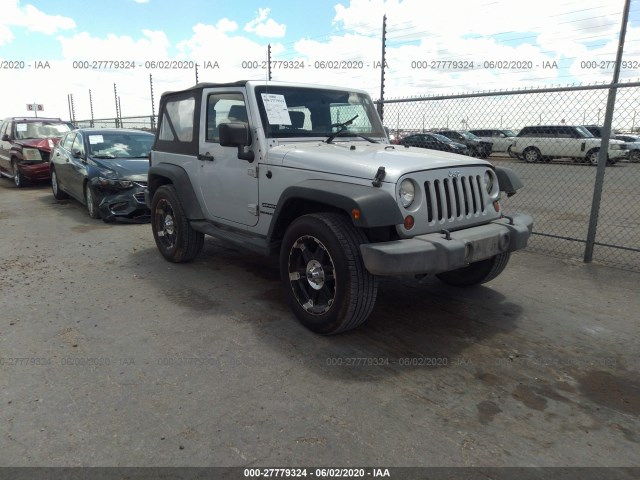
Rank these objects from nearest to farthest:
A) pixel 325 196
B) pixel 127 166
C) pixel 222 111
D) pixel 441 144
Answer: pixel 325 196 < pixel 222 111 < pixel 127 166 < pixel 441 144

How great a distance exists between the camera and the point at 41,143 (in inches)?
455

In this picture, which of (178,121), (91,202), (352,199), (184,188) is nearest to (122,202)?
(91,202)

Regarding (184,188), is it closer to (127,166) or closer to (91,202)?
(127,166)

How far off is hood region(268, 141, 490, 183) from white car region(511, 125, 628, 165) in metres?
7.56

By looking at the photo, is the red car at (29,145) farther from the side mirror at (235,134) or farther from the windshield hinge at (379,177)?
the windshield hinge at (379,177)

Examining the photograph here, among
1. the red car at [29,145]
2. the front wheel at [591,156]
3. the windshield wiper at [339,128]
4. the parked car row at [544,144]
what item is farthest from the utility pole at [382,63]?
the red car at [29,145]

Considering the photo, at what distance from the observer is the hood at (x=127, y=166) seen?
24.4ft

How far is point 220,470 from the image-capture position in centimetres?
224

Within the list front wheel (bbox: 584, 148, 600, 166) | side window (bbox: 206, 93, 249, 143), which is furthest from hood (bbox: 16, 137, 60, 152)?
front wheel (bbox: 584, 148, 600, 166)

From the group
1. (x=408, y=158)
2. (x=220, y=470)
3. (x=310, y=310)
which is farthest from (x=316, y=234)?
(x=220, y=470)

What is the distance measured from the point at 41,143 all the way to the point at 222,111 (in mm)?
9169

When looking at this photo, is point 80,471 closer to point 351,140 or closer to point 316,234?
point 316,234

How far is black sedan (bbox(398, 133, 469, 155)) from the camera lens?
9883 millimetres

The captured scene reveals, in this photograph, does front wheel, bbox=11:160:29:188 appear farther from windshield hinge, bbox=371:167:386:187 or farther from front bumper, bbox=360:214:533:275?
front bumper, bbox=360:214:533:275
